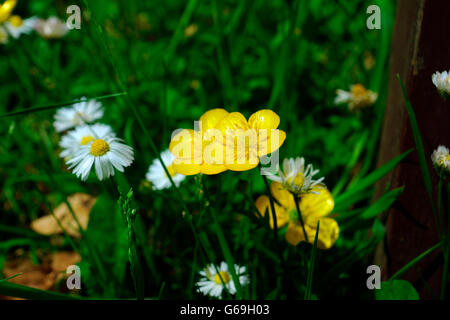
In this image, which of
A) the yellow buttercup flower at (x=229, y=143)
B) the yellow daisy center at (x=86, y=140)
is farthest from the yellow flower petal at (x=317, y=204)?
the yellow daisy center at (x=86, y=140)

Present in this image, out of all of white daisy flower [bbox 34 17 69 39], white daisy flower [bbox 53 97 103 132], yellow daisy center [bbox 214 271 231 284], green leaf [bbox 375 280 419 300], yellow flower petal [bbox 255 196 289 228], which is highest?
white daisy flower [bbox 34 17 69 39]

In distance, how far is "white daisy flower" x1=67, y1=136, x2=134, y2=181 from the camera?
75 centimetres

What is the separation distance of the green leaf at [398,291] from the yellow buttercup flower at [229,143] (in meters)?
0.40

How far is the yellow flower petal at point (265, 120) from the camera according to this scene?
0.62 meters

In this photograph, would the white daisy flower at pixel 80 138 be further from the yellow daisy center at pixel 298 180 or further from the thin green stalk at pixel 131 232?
the yellow daisy center at pixel 298 180

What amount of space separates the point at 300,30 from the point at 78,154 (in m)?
1.07

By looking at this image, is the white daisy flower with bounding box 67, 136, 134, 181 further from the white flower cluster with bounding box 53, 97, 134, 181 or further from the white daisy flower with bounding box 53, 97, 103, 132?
the white daisy flower with bounding box 53, 97, 103, 132

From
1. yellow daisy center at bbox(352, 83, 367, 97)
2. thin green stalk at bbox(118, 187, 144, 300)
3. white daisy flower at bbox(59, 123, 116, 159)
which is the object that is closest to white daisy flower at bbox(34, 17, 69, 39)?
white daisy flower at bbox(59, 123, 116, 159)

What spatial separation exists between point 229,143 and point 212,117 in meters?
0.06

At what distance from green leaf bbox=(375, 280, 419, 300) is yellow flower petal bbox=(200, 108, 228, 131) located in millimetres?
450

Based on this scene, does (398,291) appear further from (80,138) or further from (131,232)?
(80,138)

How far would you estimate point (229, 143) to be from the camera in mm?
653

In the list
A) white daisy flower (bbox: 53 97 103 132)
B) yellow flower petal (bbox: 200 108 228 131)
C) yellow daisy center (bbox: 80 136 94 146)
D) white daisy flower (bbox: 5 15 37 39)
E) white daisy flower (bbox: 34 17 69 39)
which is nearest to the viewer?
yellow flower petal (bbox: 200 108 228 131)

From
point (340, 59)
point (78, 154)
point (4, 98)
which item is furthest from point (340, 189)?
point (4, 98)
